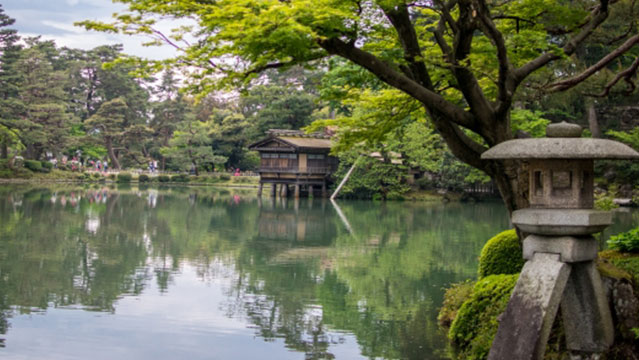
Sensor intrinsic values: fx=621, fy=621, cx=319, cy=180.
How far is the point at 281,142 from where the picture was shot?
34500 millimetres

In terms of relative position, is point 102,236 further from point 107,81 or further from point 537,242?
point 107,81

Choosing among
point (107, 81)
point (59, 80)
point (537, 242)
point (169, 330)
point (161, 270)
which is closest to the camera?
point (537, 242)

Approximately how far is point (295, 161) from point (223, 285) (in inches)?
980

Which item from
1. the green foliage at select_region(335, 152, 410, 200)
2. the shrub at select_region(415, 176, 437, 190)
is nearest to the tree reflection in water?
the green foliage at select_region(335, 152, 410, 200)

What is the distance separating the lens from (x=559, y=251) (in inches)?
183

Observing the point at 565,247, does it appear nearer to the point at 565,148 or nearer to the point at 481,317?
the point at 565,148

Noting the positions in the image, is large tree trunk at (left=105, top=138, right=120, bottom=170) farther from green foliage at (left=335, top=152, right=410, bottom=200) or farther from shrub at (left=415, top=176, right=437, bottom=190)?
shrub at (left=415, top=176, right=437, bottom=190)

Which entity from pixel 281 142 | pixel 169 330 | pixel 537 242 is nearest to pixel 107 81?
pixel 281 142

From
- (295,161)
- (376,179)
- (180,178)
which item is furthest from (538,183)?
(180,178)

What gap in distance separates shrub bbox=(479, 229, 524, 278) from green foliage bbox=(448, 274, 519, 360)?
0.82m

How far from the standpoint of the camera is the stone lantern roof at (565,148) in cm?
466

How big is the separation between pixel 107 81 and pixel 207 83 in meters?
49.0

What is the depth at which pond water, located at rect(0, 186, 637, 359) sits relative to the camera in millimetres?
6926

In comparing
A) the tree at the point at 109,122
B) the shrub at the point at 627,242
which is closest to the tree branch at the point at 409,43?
the shrub at the point at 627,242
